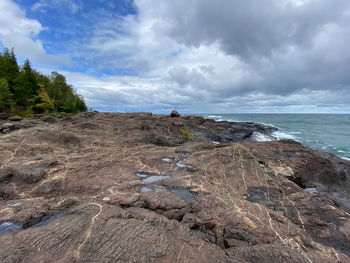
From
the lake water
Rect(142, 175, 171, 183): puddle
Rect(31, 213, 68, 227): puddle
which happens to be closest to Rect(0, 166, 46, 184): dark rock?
Rect(31, 213, 68, 227): puddle

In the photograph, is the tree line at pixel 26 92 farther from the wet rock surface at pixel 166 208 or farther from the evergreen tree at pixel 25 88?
the wet rock surface at pixel 166 208

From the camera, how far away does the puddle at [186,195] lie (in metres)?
4.48

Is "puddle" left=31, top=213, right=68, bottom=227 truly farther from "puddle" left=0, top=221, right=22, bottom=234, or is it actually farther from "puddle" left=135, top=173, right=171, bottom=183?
"puddle" left=135, top=173, right=171, bottom=183

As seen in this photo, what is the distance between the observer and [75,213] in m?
3.59

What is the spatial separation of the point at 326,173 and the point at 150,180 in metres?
7.77

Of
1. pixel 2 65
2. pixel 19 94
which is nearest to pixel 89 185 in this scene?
pixel 19 94

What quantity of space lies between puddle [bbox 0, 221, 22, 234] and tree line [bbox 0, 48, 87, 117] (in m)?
33.8

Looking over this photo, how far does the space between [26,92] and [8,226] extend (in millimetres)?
42684

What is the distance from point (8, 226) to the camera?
3.33 m

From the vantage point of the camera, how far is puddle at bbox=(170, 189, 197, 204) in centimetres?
448

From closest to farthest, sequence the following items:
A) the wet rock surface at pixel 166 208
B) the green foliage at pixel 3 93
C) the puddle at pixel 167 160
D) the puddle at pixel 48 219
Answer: the wet rock surface at pixel 166 208 < the puddle at pixel 48 219 < the puddle at pixel 167 160 < the green foliage at pixel 3 93

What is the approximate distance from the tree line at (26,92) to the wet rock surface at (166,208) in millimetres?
31789

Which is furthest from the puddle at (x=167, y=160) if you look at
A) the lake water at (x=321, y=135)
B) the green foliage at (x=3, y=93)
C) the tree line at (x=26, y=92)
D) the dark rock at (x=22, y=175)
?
the green foliage at (x=3, y=93)

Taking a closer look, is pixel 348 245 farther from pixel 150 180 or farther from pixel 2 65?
pixel 2 65
